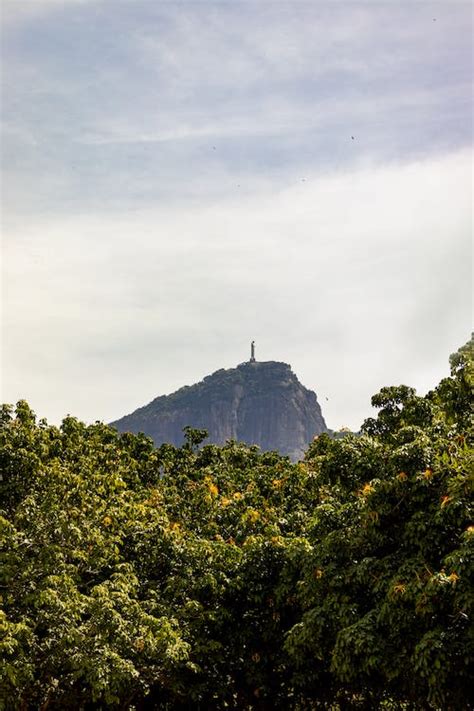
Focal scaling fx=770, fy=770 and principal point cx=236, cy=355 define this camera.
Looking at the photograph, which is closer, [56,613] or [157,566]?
[56,613]

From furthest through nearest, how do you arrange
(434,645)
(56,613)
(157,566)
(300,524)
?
(300,524) < (157,566) < (56,613) < (434,645)

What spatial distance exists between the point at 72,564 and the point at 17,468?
2.17 meters

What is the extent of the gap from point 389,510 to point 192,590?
17.7ft

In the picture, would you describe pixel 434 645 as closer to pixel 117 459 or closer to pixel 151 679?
pixel 151 679

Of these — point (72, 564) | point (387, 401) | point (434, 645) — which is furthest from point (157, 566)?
point (434, 645)

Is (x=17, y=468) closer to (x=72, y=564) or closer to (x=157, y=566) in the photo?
(x=72, y=564)

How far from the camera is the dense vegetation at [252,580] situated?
11.5 meters

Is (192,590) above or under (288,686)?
above

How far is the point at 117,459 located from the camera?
1972 cm

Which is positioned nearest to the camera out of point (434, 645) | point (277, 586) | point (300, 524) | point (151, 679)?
point (434, 645)

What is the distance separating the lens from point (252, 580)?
1608 cm

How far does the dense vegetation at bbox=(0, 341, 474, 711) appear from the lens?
37.8 ft

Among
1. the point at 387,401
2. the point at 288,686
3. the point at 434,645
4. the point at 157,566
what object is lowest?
the point at 288,686

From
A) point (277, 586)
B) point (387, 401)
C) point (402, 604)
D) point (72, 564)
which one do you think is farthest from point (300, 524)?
point (402, 604)
